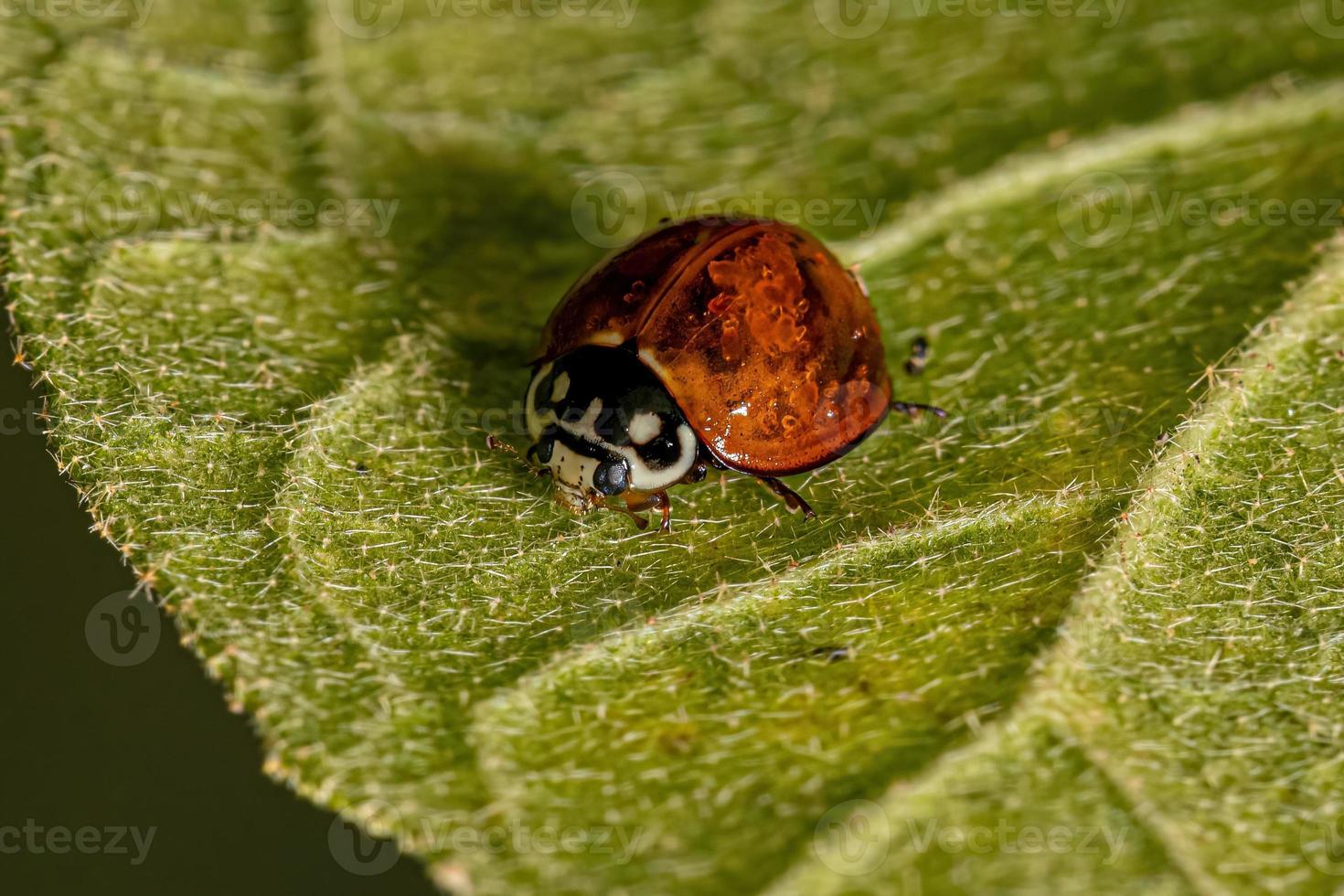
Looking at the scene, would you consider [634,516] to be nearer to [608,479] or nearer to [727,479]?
[608,479]

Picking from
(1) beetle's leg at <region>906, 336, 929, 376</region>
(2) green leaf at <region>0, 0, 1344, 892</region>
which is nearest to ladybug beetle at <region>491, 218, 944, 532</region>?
(2) green leaf at <region>0, 0, 1344, 892</region>

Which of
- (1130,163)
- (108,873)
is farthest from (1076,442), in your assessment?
(108,873)

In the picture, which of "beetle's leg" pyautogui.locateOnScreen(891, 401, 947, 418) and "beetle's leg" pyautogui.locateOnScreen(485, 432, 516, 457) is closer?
"beetle's leg" pyautogui.locateOnScreen(485, 432, 516, 457)

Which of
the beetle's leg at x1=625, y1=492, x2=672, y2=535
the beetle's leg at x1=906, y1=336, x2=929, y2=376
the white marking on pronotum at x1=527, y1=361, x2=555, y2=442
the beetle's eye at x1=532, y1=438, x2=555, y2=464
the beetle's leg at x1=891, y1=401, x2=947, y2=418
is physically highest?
the beetle's leg at x1=906, y1=336, x2=929, y2=376

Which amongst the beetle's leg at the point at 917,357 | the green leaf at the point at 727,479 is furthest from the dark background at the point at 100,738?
the beetle's leg at the point at 917,357

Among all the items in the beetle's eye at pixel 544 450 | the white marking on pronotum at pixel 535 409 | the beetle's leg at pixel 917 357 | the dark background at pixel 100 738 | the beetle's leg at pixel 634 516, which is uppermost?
the beetle's leg at pixel 917 357

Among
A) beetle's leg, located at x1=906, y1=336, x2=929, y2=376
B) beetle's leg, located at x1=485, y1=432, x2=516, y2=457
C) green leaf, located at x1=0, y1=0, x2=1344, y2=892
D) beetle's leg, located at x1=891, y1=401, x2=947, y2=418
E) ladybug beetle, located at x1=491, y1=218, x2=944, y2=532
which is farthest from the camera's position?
beetle's leg, located at x1=906, y1=336, x2=929, y2=376

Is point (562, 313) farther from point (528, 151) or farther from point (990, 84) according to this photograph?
point (990, 84)

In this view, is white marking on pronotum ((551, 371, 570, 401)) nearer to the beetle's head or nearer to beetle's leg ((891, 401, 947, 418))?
the beetle's head

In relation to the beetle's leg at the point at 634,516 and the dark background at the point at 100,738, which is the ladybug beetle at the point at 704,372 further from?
the dark background at the point at 100,738
